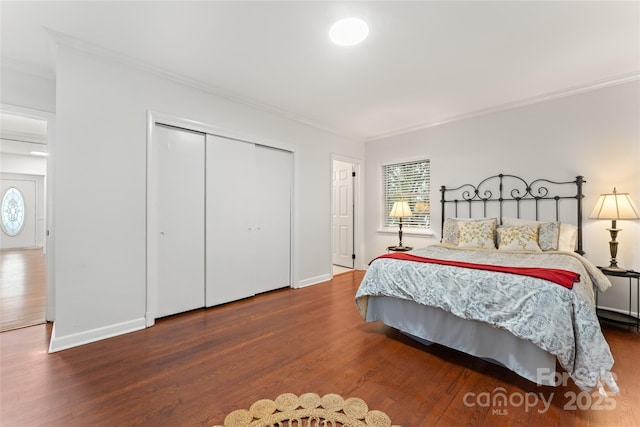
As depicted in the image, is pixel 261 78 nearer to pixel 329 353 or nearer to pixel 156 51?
pixel 156 51

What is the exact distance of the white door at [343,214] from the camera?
5.46 metres

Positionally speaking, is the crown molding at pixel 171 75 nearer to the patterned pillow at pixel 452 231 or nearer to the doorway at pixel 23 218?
the doorway at pixel 23 218

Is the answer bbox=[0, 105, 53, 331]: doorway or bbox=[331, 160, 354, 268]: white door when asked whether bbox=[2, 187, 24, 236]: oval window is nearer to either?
bbox=[0, 105, 53, 331]: doorway

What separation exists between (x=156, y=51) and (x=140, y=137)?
0.81 m

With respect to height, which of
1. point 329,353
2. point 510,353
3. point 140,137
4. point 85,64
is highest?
point 85,64

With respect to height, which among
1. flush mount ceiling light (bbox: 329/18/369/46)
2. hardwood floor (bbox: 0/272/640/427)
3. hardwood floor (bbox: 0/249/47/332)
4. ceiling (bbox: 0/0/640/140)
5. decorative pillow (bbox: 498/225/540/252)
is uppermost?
ceiling (bbox: 0/0/640/140)

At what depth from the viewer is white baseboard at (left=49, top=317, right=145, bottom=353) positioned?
2.30 meters

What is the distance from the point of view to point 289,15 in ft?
6.74

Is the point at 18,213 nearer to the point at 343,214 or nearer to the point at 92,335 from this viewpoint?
the point at 92,335

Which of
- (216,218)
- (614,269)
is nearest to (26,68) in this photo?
(216,218)

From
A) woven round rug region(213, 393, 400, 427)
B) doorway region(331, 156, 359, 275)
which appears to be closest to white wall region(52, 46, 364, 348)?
woven round rug region(213, 393, 400, 427)

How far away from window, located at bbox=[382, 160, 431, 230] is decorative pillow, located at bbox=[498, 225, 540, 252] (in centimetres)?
138

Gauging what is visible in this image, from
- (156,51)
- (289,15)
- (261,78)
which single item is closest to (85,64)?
(156,51)

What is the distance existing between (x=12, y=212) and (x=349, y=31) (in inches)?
401
